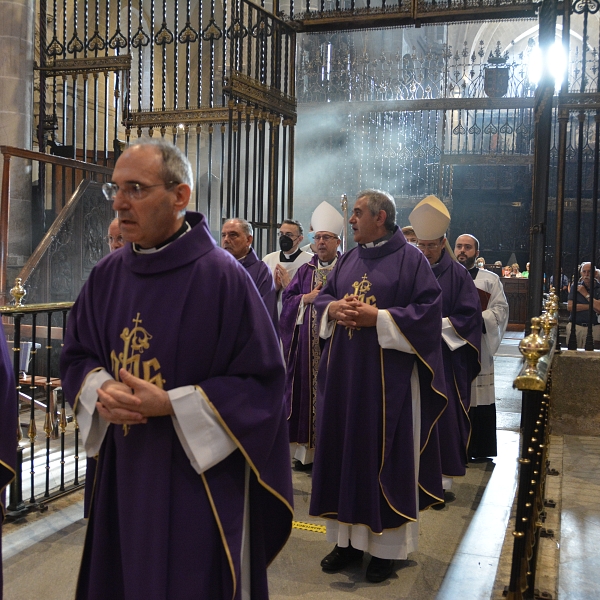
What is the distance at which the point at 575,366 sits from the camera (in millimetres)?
6531

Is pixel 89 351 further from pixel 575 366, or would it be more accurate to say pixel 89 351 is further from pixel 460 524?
pixel 575 366

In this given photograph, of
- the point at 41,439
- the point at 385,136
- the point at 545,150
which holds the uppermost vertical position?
the point at 385,136

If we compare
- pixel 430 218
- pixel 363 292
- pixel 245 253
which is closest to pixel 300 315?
pixel 245 253

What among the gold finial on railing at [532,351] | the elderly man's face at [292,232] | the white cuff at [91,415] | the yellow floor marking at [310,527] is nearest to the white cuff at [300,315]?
the elderly man's face at [292,232]

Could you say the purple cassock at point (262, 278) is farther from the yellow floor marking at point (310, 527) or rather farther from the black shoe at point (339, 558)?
the black shoe at point (339, 558)

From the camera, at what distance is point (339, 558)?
3.72m

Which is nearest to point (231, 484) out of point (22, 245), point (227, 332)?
point (227, 332)

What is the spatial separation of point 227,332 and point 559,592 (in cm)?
228

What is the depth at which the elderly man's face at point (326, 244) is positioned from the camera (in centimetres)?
555

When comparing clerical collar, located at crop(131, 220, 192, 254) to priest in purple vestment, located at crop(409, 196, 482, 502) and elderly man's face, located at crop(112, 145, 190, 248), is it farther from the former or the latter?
priest in purple vestment, located at crop(409, 196, 482, 502)

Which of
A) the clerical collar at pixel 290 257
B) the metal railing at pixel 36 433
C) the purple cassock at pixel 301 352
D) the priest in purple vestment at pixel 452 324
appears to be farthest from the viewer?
the clerical collar at pixel 290 257

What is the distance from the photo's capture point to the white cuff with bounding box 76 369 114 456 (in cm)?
216

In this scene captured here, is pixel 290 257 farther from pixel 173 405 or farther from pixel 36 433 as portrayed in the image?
pixel 173 405

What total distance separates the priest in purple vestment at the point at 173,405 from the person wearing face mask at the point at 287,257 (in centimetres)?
402
